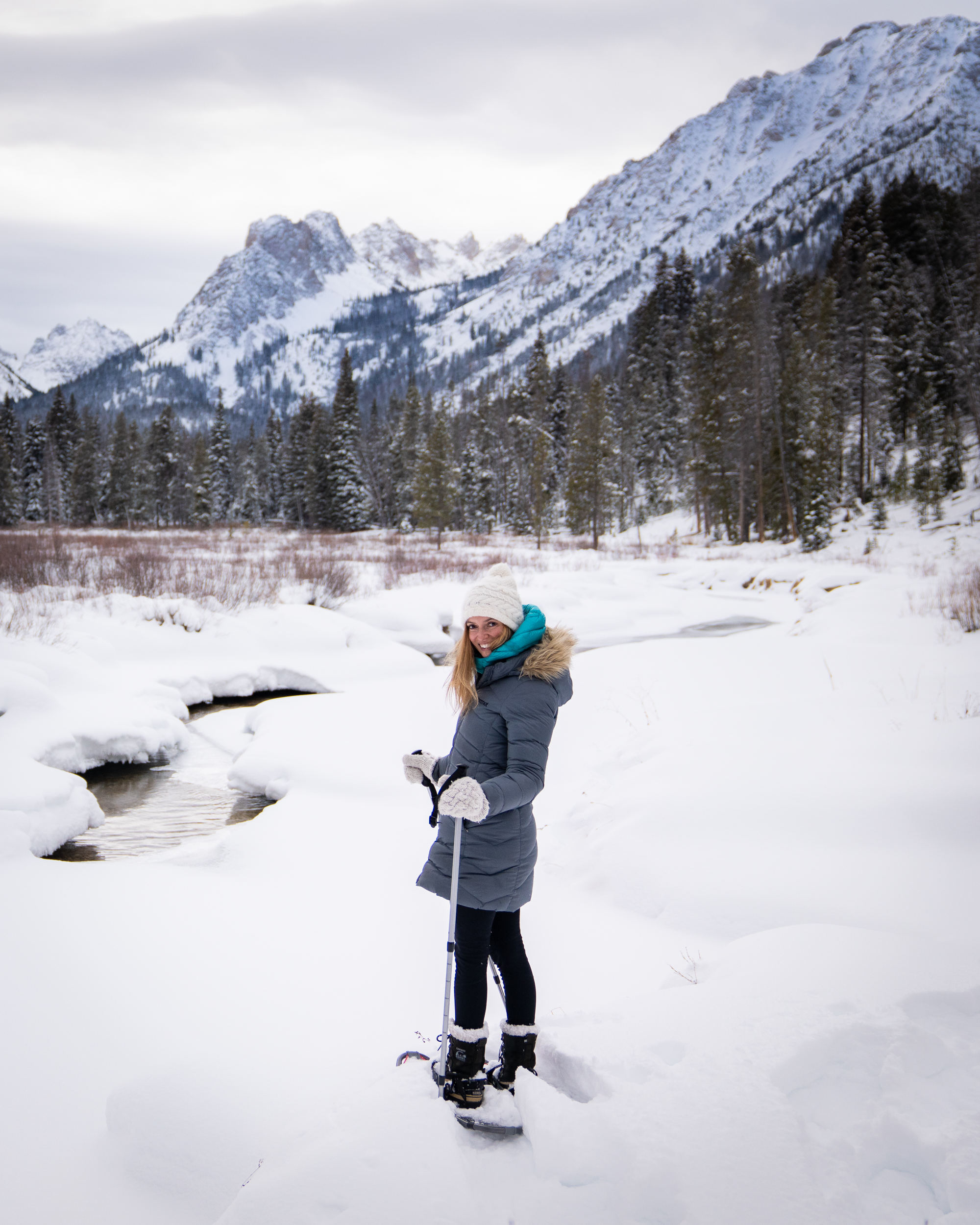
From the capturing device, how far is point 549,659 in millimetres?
2209

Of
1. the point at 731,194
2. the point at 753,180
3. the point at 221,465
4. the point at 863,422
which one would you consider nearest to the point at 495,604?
the point at 863,422

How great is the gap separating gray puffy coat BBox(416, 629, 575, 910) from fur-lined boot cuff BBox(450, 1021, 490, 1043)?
1.42ft

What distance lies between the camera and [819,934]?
2670mm

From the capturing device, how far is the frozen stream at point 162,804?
5.43 meters

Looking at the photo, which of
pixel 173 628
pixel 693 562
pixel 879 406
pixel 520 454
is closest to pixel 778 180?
pixel 520 454

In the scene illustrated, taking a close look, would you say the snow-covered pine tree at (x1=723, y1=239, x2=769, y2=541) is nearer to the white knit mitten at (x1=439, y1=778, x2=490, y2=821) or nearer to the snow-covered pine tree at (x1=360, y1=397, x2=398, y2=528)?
the snow-covered pine tree at (x1=360, y1=397, x2=398, y2=528)

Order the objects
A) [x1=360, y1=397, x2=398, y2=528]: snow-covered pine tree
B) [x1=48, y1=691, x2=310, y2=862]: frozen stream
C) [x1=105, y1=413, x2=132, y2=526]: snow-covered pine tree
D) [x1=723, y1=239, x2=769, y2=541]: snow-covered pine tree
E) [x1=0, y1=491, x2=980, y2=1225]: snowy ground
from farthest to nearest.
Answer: [x1=105, y1=413, x2=132, y2=526]: snow-covered pine tree
[x1=360, y1=397, x2=398, y2=528]: snow-covered pine tree
[x1=723, y1=239, x2=769, y2=541]: snow-covered pine tree
[x1=48, y1=691, x2=310, y2=862]: frozen stream
[x1=0, y1=491, x2=980, y2=1225]: snowy ground

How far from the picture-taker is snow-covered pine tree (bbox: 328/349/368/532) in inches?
1710

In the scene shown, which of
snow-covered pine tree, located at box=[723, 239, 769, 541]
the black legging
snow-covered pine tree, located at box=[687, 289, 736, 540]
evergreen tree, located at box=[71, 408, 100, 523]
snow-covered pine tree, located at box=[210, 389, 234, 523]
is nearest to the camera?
the black legging

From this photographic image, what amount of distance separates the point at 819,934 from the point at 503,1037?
58.1 inches

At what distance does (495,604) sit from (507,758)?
22.9 inches

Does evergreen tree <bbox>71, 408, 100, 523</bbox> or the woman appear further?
evergreen tree <bbox>71, 408, 100, 523</bbox>

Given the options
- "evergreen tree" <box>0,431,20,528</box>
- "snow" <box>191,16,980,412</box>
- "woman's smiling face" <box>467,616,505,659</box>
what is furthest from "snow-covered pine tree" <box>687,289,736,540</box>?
"snow" <box>191,16,980,412</box>

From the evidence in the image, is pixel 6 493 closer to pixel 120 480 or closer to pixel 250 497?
pixel 120 480
